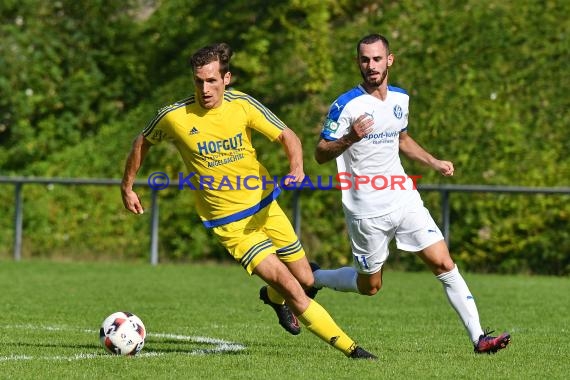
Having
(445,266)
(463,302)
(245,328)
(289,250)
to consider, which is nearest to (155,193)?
(245,328)

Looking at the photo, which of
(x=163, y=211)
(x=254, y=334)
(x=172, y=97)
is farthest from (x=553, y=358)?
(x=172, y=97)

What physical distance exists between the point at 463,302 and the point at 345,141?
1.41m

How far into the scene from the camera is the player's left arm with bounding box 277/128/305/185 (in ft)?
24.8

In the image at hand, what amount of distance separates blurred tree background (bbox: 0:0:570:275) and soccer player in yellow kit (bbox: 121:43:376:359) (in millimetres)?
9040

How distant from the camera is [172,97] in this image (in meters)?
20.3

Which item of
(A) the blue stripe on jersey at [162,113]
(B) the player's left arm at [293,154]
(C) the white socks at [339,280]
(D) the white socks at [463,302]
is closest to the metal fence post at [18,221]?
(C) the white socks at [339,280]

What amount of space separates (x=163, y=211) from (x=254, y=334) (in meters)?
9.73

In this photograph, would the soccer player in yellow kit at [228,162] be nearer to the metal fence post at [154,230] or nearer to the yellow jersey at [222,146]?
the yellow jersey at [222,146]

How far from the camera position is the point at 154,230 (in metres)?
17.6

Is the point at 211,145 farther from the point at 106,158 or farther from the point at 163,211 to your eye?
the point at 106,158

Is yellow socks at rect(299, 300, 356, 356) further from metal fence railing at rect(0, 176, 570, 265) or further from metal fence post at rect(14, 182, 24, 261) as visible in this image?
metal fence post at rect(14, 182, 24, 261)

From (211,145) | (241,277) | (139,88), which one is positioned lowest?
(241,277)

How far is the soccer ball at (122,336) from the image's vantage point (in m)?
7.86

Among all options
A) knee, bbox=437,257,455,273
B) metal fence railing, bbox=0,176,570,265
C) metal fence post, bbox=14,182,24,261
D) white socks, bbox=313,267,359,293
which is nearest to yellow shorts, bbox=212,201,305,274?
white socks, bbox=313,267,359,293
